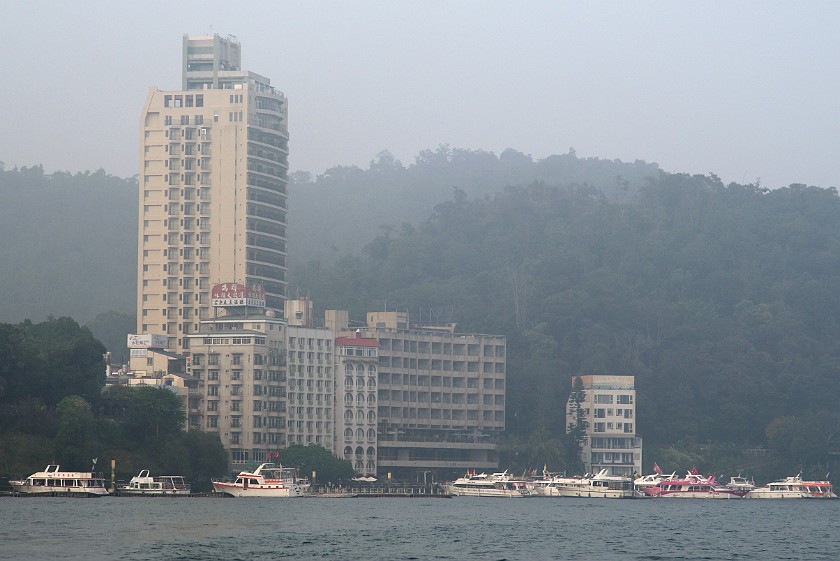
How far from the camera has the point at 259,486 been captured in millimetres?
182625

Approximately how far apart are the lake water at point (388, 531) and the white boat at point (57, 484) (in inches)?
105

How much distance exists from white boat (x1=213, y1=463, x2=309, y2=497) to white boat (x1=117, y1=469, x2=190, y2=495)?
256 inches

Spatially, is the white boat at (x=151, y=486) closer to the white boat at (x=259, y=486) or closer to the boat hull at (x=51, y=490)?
the white boat at (x=259, y=486)

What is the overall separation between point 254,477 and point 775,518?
57790mm

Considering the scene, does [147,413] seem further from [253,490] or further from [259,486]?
[259,486]

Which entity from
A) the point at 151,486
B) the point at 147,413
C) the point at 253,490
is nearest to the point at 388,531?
the point at 151,486

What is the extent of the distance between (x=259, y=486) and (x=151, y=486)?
1450cm

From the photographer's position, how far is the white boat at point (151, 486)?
562 ft

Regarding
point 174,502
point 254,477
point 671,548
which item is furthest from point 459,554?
point 254,477

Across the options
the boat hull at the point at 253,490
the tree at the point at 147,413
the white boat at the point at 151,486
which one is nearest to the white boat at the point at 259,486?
the boat hull at the point at 253,490

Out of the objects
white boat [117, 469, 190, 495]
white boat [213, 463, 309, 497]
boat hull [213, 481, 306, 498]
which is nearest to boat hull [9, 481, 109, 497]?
white boat [117, 469, 190, 495]

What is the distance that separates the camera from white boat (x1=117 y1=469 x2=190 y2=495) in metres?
171

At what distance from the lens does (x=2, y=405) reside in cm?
17212

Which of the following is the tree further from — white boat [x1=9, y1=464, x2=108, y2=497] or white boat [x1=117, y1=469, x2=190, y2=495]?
white boat [x1=9, y1=464, x2=108, y2=497]
